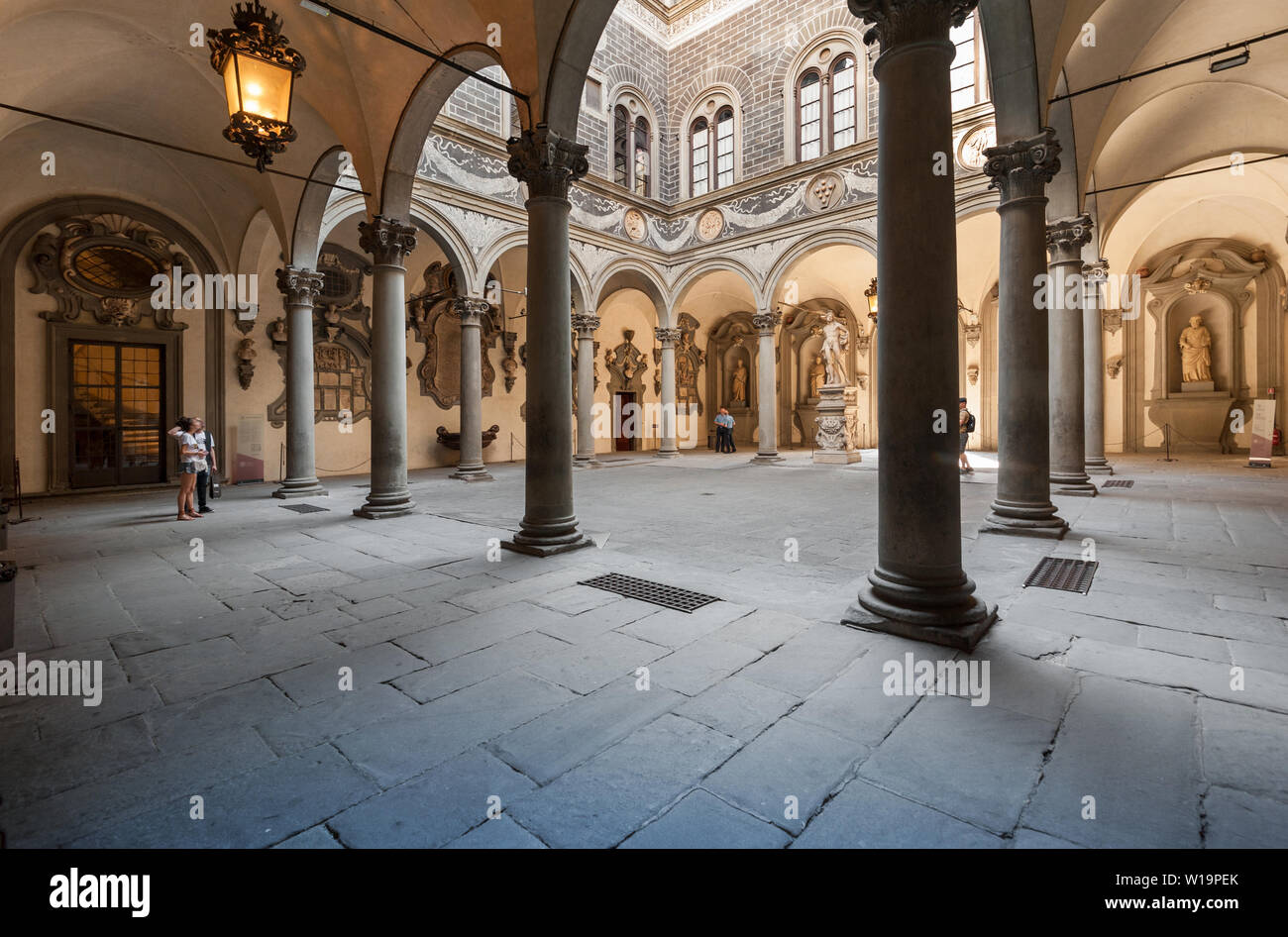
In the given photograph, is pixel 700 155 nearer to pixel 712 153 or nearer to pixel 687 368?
pixel 712 153

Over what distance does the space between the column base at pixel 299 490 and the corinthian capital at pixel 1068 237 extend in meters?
12.0

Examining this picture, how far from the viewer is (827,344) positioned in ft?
55.3

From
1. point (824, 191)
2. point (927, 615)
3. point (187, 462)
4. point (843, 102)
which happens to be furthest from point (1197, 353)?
point (187, 462)

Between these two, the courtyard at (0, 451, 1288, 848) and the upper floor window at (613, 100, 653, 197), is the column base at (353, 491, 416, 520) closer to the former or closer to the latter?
the courtyard at (0, 451, 1288, 848)

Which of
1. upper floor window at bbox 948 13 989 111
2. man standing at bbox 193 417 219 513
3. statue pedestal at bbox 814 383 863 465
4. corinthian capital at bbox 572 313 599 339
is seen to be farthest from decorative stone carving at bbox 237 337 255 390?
upper floor window at bbox 948 13 989 111

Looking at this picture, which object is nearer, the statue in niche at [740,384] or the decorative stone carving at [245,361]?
the decorative stone carving at [245,361]

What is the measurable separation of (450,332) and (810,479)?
1113 centimetres

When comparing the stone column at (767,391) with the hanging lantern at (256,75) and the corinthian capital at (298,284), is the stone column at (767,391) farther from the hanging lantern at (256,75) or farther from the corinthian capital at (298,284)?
the hanging lantern at (256,75)

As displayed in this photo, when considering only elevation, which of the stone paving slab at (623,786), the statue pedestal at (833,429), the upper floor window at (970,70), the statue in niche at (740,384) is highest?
the upper floor window at (970,70)

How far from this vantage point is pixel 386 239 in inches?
306

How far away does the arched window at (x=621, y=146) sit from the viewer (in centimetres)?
1917

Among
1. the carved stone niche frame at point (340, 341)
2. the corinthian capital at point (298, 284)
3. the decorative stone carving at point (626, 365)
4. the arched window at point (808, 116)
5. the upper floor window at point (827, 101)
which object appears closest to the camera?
the corinthian capital at point (298, 284)

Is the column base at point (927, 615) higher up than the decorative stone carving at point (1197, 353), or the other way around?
the decorative stone carving at point (1197, 353)

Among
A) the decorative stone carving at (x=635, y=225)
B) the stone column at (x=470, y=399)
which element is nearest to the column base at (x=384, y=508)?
the stone column at (x=470, y=399)
